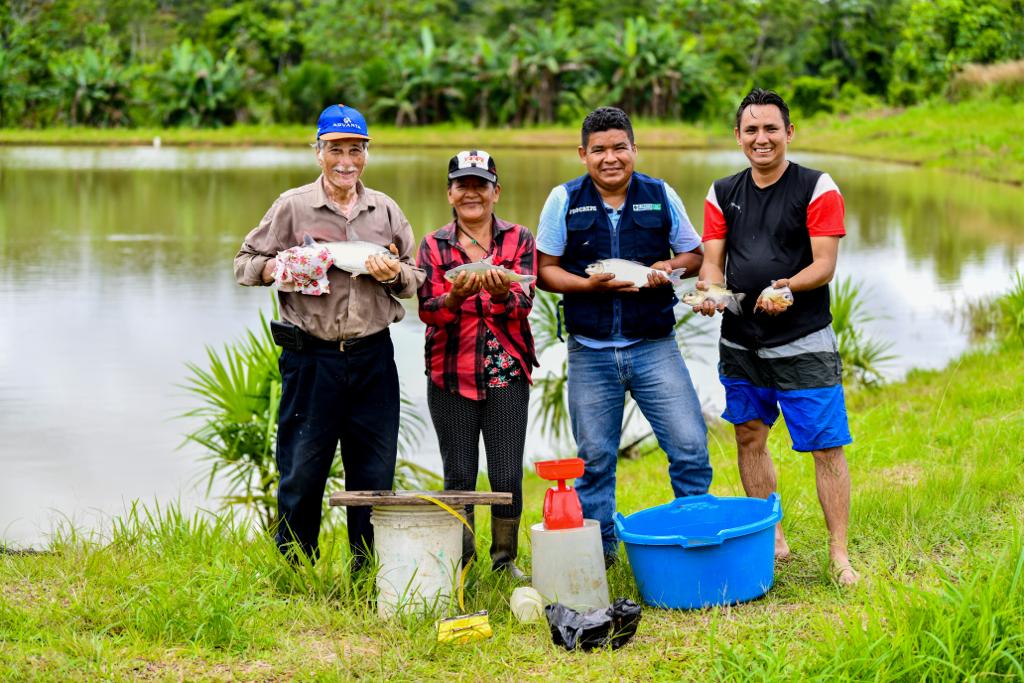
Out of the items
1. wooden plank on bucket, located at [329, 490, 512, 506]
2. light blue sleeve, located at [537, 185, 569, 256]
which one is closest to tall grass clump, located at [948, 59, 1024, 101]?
light blue sleeve, located at [537, 185, 569, 256]

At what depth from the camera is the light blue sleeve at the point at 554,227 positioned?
14.9 feet

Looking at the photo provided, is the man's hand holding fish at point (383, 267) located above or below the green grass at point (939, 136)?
below

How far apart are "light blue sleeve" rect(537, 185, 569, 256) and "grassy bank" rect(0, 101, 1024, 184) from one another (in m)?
18.8

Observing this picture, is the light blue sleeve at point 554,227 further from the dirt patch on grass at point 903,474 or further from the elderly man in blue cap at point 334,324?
the dirt patch on grass at point 903,474

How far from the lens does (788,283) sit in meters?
4.21

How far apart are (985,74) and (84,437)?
79.9 feet

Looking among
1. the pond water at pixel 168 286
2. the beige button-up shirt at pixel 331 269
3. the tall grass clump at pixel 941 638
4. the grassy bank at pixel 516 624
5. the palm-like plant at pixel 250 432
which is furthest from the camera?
the pond water at pixel 168 286

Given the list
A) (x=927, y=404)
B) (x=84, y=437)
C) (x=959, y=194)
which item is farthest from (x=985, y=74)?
(x=84, y=437)

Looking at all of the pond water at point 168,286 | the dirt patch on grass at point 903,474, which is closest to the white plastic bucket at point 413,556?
the dirt patch on grass at point 903,474

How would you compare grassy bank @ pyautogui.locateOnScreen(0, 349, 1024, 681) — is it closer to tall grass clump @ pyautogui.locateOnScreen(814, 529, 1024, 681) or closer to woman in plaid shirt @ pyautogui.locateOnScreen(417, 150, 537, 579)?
tall grass clump @ pyautogui.locateOnScreen(814, 529, 1024, 681)

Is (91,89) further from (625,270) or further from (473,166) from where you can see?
(625,270)

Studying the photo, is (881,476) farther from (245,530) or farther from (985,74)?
(985,74)

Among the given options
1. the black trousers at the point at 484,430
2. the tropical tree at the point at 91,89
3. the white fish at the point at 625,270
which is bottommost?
the black trousers at the point at 484,430

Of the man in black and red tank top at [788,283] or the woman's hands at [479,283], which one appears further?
the man in black and red tank top at [788,283]
